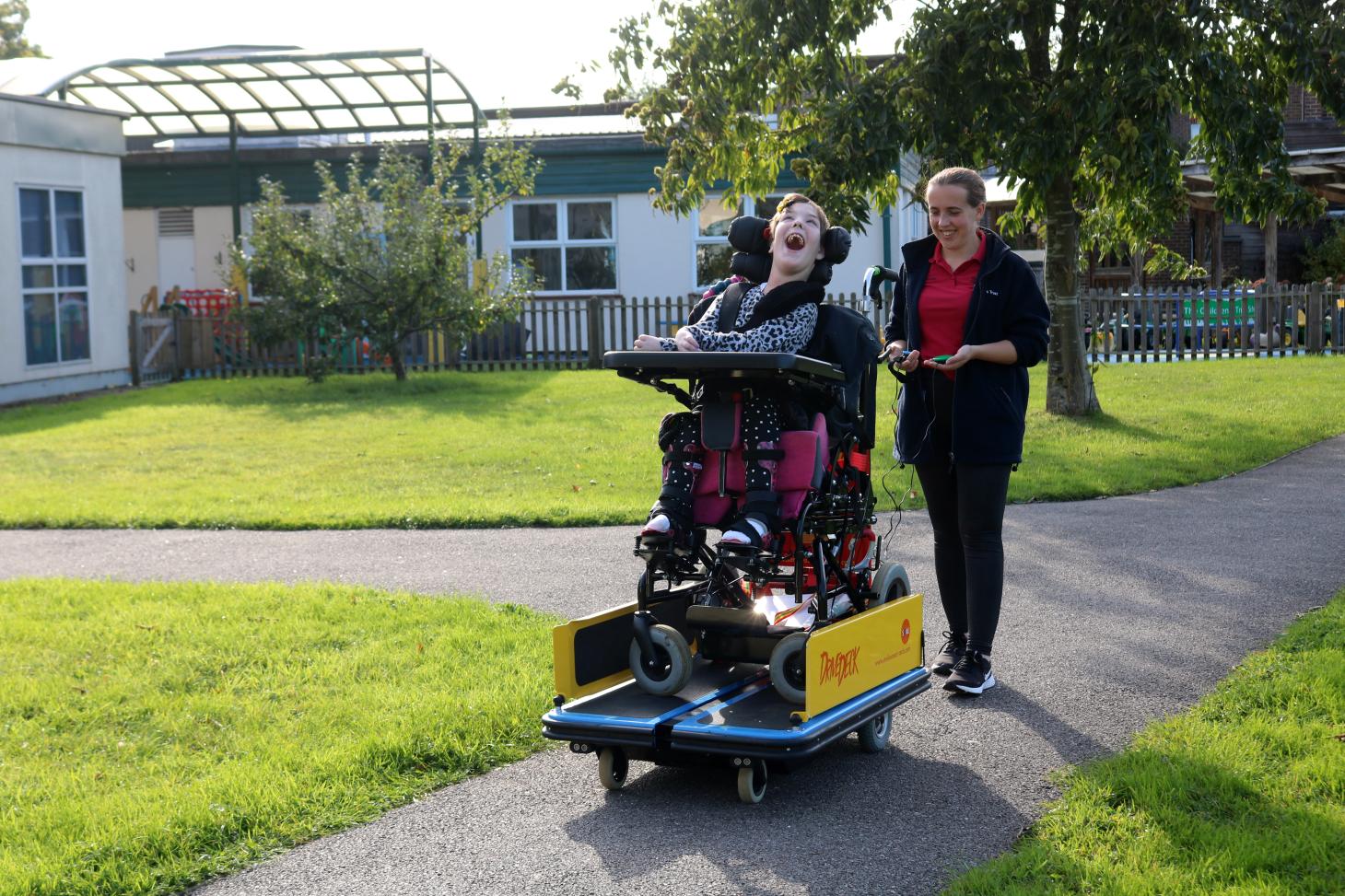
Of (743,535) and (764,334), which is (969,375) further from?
(743,535)

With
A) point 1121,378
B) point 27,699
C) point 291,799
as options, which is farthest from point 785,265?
point 1121,378

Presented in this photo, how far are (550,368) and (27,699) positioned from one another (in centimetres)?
1846

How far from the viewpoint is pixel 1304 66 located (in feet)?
41.4

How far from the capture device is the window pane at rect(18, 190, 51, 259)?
19761 mm

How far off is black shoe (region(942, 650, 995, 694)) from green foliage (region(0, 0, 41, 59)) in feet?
189

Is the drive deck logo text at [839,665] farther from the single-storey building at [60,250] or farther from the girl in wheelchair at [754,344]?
the single-storey building at [60,250]

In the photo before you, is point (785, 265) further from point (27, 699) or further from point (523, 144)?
point (523, 144)

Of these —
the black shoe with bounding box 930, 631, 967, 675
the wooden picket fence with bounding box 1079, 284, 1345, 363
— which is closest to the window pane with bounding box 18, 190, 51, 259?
the wooden picket fence with bounding box 1079, 284, 1345, 363

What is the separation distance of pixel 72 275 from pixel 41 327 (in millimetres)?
1230

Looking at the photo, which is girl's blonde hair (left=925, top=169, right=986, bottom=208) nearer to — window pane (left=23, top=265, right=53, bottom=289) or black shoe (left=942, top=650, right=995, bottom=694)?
black shoe (left=942, top=650, right=995, bottom=694)

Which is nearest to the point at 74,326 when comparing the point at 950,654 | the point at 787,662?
the point at 950,654

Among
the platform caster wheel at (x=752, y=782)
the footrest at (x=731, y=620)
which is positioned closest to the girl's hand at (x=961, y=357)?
the footrest at (x=731, y=620)

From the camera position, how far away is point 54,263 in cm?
2047

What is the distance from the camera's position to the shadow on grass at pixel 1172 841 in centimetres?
379
